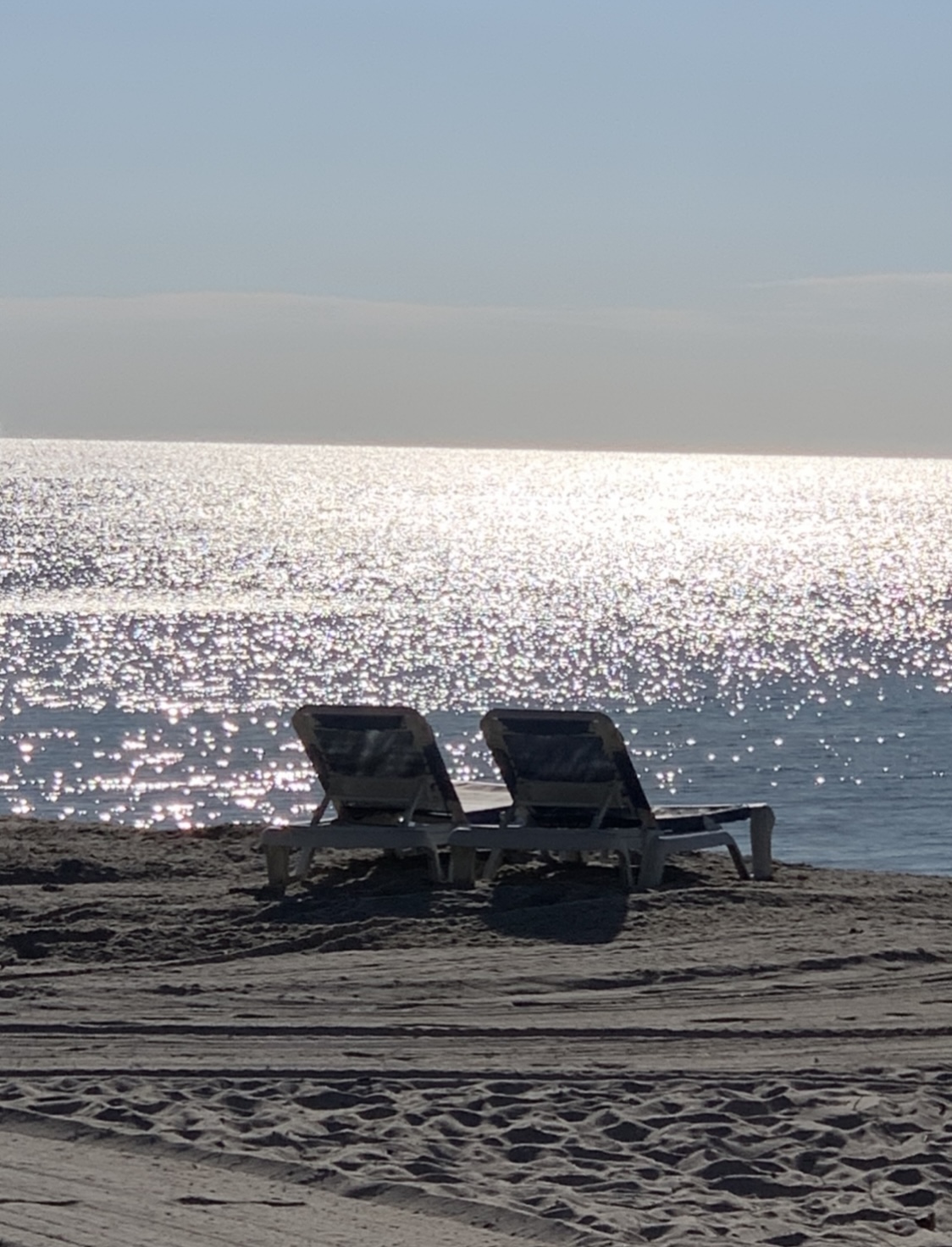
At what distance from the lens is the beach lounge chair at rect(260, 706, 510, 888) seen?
10875mm

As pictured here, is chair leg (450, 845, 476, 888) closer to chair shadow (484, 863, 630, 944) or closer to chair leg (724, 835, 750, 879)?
chair shadow (484, 863, 630, 944)

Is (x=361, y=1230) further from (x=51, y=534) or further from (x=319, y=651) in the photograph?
(x=51, y=534)

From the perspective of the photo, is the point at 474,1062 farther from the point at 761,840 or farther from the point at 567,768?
the point at 761,840

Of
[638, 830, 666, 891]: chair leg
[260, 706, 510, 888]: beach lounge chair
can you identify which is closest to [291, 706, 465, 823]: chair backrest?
[260, 706, 510, 888]: beach lounge chair

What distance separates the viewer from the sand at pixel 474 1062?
550 centimetres

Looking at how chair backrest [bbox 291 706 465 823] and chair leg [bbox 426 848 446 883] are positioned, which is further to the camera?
chair backrest [bbox 291 706 465 823]

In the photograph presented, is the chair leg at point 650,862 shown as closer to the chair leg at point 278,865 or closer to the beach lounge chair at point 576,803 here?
the beach lounge chair at point 576,803

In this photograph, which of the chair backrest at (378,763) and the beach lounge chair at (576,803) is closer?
the beach lounge chair at (576,803)

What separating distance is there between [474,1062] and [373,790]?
428cm

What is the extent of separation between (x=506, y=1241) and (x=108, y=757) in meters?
26.2

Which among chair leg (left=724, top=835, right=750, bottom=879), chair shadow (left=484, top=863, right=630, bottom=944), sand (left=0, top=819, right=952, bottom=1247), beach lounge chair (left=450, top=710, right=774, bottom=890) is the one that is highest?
beach lounge chair (left=450, top=710, right=774, bottom=890)

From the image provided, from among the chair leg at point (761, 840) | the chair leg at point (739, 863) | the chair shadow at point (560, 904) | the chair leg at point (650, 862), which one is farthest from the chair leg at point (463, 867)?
the chair leg at point (761, 840)

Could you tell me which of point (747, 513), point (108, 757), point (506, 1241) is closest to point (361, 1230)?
point (506, 1241)

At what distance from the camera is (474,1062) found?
7121 mm
